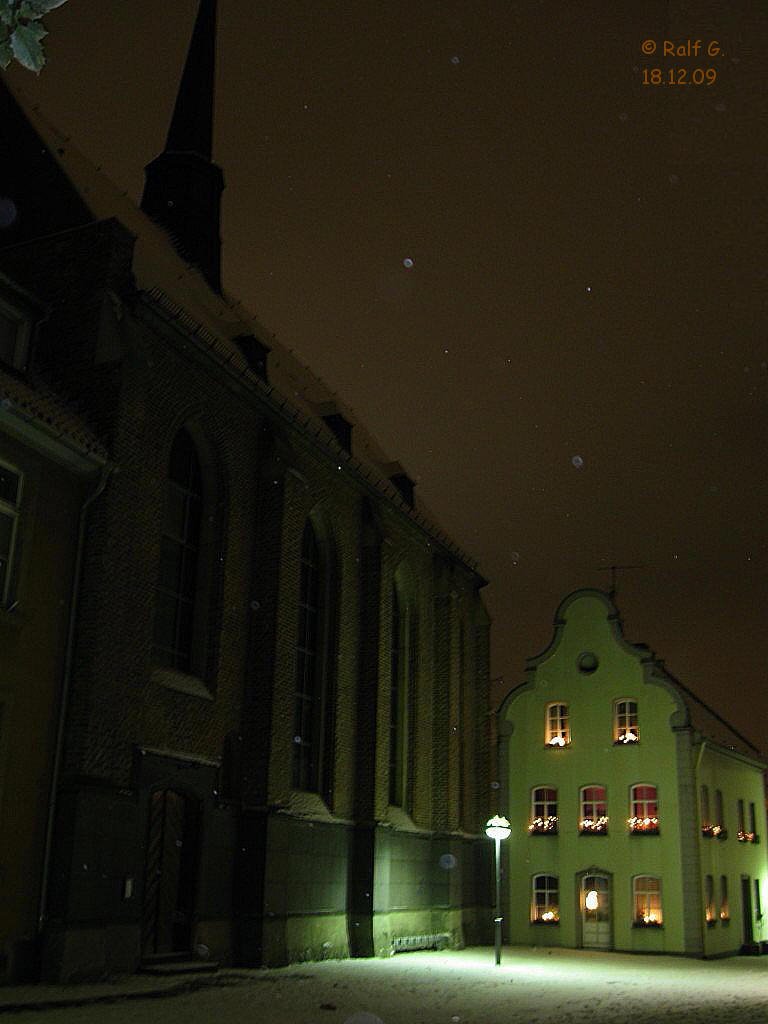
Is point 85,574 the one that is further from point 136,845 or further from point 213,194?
point 213,194

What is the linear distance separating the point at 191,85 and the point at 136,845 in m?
27.5

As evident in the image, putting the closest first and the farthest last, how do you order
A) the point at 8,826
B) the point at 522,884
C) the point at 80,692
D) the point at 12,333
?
the point at 8,826
the point at 80,692
the point at 12,333
the point at 522,884

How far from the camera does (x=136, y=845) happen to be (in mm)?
18375

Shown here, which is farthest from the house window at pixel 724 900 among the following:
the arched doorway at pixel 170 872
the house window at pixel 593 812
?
the arched doorway at pixel 170 872

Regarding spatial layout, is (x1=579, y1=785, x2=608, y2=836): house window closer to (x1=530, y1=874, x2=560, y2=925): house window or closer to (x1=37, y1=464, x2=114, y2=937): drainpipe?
(x1=530, y1=874, x2=560, y2=925): house window

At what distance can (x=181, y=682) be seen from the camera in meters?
20.7

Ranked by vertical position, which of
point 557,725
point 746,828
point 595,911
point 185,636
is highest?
point 557,725

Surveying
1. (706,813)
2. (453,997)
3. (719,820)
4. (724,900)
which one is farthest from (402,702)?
(724,900)

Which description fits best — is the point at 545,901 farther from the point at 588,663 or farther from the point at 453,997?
the point at 453,997

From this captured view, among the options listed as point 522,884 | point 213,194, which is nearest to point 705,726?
point 522,884

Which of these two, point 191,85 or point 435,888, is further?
point 191,85

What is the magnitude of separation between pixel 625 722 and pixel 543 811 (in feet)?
12.9

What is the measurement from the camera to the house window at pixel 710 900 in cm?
3341

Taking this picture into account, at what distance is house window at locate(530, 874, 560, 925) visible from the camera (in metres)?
34.1
